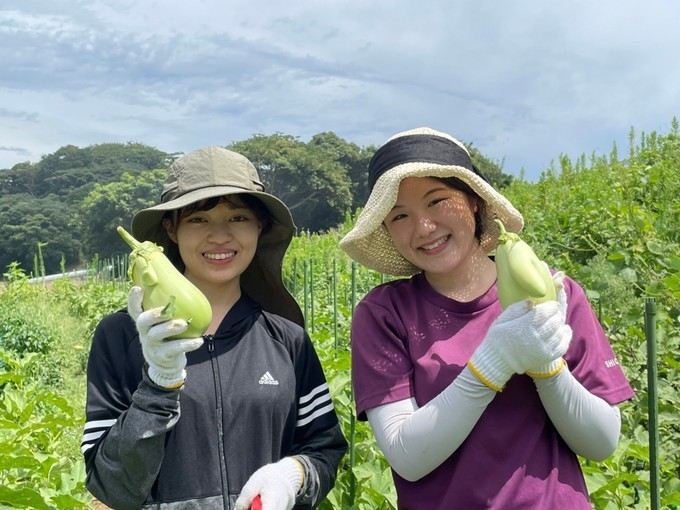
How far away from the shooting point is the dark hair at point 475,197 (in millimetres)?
1647

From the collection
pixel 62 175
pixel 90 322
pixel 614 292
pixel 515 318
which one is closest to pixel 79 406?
pixel 90 322

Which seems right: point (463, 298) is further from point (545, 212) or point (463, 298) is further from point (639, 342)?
point (545, 212)

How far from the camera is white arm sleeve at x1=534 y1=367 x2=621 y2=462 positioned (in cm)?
136

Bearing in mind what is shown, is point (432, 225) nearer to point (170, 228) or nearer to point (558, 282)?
point (558, 282)

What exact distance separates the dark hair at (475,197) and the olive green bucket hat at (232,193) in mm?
431

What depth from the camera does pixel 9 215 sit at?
186 ft

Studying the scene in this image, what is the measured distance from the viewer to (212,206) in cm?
174

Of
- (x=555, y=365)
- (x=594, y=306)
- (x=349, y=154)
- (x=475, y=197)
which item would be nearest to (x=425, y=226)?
(x=475, y=197)

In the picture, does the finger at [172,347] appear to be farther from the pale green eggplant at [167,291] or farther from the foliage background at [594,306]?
the foliage background at [594,306]

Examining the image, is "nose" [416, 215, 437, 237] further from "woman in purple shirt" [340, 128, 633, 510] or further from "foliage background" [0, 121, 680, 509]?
"foliage background" [0, 121, 680, 509]

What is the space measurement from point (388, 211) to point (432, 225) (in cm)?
11

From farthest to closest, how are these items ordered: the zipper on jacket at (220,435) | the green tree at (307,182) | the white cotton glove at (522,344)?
the green tree at (307,182) < the zipper on jacket at (220,435) < the white cotton glove at (522,344)

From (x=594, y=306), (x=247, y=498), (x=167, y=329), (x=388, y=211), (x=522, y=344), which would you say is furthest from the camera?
(x=594, y=306)

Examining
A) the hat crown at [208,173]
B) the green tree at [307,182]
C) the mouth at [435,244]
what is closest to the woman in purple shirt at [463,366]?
the mouth at [435,244]
